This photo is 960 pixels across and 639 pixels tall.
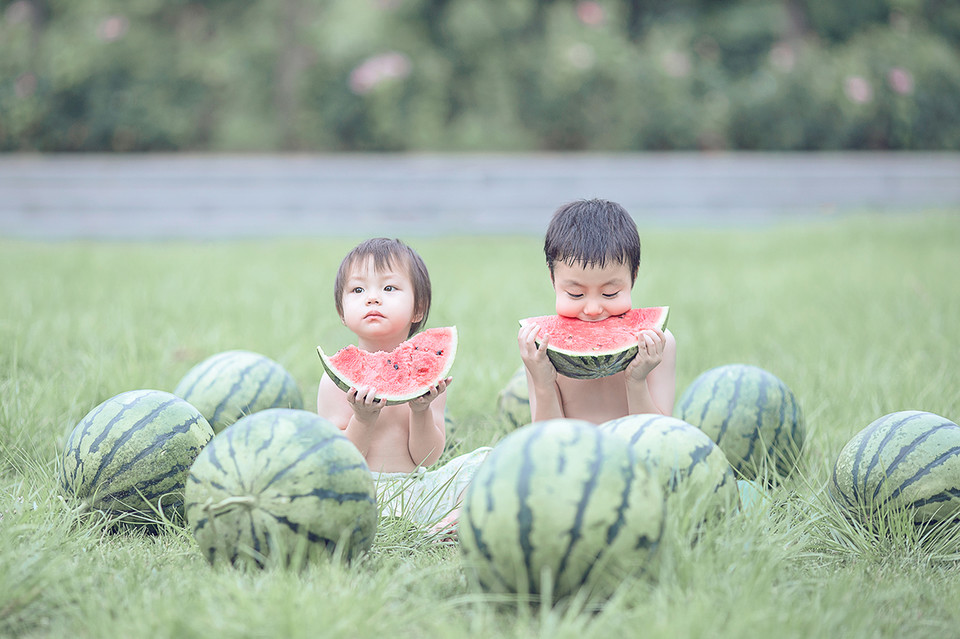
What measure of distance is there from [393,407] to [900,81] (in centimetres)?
1323

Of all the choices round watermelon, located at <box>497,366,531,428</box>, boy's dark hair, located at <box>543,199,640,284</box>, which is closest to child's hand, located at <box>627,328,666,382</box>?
boy's dark hair, located at <box>543,199,640,284</box>

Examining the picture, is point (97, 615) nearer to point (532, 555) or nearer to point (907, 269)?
point (532, 555)

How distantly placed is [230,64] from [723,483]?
41.9 feet

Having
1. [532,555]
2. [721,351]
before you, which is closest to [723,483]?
[532,555]

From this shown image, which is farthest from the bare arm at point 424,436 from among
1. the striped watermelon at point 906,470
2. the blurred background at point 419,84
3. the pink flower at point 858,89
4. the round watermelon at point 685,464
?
the pink flower at point 858,89

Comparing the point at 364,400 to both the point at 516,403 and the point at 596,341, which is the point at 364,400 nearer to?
the point at 596,341

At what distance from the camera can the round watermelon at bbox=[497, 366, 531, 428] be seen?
3949 mm

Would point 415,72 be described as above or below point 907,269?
above

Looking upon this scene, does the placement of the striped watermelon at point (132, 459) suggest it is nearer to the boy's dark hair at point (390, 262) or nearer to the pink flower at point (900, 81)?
the boy's dark hair at point (390, 262)

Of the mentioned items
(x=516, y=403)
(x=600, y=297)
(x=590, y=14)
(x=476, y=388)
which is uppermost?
(x=590, y=14)

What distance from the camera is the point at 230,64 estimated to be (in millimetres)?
13641

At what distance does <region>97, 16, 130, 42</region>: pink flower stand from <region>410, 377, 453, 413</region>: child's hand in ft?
39.8

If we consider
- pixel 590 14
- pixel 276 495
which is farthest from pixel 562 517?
pixel 590 14

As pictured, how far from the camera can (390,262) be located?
11.0 ft
